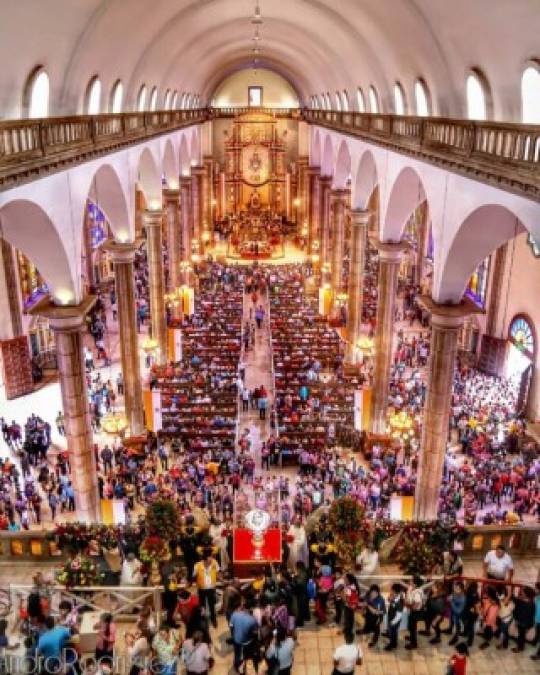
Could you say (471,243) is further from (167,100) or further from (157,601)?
(167,100)

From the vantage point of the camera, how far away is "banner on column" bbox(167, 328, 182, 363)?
2639cm

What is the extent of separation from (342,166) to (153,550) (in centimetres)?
2272

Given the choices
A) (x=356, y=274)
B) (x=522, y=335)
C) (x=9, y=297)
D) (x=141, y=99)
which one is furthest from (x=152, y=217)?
(x=522, y=335)

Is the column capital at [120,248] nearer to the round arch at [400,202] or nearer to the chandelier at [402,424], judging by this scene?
the round arch at [400,202]

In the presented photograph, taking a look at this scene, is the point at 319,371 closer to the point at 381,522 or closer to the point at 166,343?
the point at 166,343

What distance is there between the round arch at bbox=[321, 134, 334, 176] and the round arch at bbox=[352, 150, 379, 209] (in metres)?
8.81

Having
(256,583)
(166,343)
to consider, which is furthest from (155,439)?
(256,583)

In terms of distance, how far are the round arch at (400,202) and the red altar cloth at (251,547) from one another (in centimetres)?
1020

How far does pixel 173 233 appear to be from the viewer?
1216 inches

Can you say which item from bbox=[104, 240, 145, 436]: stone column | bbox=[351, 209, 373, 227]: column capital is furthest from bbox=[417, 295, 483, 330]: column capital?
bbox=[351, 209, 373, 227]: column capital

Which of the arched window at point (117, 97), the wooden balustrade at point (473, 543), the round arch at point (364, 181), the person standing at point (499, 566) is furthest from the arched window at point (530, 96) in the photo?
the round arch at point (364, 181)

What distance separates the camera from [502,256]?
80.9ft

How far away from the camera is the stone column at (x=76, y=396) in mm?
13758

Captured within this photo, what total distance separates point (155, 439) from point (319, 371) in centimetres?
726
